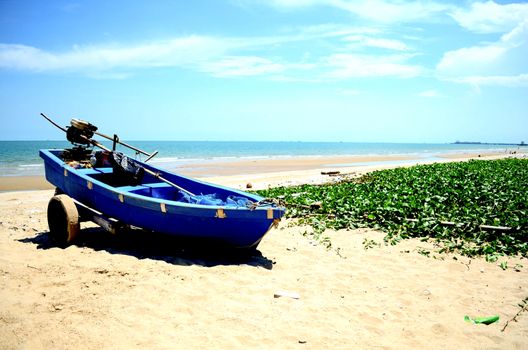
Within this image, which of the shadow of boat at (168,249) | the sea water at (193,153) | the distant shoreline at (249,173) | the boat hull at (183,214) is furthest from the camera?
the sea water at (193,153)

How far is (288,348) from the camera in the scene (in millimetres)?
3582

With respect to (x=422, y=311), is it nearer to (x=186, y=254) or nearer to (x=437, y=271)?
(x=437, y=271)

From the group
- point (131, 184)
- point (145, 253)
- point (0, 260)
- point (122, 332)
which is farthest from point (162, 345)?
point (131, 184)

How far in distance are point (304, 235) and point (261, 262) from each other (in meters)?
1.95

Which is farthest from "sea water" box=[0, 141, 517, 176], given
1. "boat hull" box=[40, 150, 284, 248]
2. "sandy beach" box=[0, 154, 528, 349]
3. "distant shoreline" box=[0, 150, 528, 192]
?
"sandy beach" box=[0, 154, 528, 349]

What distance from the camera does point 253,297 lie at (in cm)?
469

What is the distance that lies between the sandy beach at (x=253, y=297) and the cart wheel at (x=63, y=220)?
0.23 m

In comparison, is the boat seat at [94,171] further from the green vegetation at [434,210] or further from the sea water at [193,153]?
the sea water at [193,153]

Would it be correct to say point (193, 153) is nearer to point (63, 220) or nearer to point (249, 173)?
point (249, 173)

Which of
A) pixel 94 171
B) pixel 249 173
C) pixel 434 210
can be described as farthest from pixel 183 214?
pixel 249 173

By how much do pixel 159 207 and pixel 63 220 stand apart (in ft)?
6.85

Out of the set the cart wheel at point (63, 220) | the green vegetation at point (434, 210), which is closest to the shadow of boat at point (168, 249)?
the cart wheel at point (63, 220)

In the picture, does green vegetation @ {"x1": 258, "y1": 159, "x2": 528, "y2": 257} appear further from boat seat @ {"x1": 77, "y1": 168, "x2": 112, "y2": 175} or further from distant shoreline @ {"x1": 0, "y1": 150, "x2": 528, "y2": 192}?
distant shoreline @ {"x1": 0, "y1": 150, "x2": 528, "y2": 192}

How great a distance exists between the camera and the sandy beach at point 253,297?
147 inches
